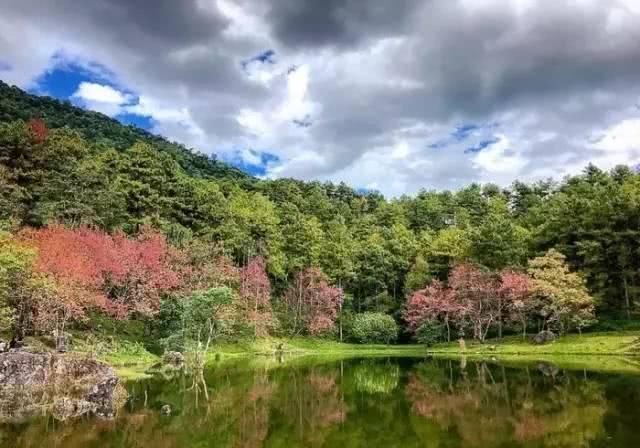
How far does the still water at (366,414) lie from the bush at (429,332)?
28.6 meters

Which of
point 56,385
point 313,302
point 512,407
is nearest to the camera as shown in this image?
point 512,407

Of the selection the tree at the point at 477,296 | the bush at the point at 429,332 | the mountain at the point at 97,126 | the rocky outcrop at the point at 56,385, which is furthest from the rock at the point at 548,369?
the mountain at the point at 97,126

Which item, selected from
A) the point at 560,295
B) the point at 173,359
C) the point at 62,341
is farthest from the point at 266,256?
the point at 62,341

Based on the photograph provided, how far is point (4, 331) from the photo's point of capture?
3434cm

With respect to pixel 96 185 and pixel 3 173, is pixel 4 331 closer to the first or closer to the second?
pixel 3 173

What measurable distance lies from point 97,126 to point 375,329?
6961cm

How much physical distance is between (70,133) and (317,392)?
49699 millimetres

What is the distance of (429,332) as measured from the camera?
64.1 meters

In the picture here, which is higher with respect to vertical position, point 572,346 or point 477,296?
point 477,296

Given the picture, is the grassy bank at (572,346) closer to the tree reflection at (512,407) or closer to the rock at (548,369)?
the rock at (548,369)

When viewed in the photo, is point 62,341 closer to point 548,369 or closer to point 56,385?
point 56,385

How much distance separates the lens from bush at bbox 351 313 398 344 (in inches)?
2697

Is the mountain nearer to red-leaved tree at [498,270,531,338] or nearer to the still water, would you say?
red-leaved tree at [498,270,531,338]

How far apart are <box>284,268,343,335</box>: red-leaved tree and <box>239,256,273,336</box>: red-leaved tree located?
20.7ft
